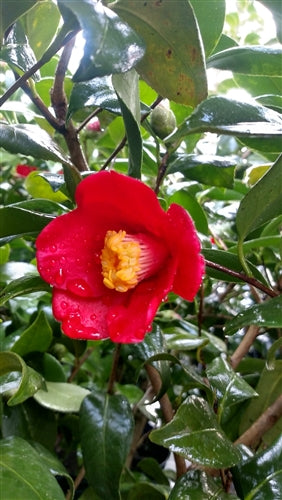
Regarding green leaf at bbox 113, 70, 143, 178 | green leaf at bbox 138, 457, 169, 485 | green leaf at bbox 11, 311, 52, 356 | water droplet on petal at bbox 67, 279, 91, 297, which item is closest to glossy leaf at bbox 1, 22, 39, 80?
green leaf at bbox 113, 70, 143, 178

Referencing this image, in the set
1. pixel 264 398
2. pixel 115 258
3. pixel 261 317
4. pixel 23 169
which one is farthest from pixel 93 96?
pixel 23 169

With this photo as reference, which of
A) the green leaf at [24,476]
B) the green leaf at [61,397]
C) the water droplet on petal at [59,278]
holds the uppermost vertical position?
the water droplet on petal at [59,278]

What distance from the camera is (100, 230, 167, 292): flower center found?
2.01 ft

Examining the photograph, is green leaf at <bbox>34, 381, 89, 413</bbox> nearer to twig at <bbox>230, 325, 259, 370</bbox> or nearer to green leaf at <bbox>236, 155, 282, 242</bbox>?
twig at <bbox>230, 325, 259, 370</bbox>

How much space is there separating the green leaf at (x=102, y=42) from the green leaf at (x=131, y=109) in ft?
0.25

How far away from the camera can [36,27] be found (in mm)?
731

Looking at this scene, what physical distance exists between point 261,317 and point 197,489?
8.5 inches

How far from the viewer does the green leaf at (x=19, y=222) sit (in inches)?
25.0

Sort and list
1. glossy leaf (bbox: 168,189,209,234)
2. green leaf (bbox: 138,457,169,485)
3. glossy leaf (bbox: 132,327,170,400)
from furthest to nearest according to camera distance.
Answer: green leaf (bbox: 138,457,169,485)
glossy leaf (bbox: 168,189,209,234)
glossy leaf (bbox: 132,327,170,400)

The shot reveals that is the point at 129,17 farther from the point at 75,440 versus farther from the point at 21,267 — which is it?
the point at 75,440

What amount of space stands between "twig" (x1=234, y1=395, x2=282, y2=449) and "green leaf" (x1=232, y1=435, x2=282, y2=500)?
84 mm

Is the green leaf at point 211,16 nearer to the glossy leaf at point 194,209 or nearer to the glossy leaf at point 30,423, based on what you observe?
the glossy leaf at point 194,209

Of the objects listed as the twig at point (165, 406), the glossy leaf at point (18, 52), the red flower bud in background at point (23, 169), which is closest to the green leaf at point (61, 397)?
the twig at point (165, 406)

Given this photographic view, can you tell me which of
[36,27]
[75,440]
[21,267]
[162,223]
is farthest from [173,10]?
[75,440]
